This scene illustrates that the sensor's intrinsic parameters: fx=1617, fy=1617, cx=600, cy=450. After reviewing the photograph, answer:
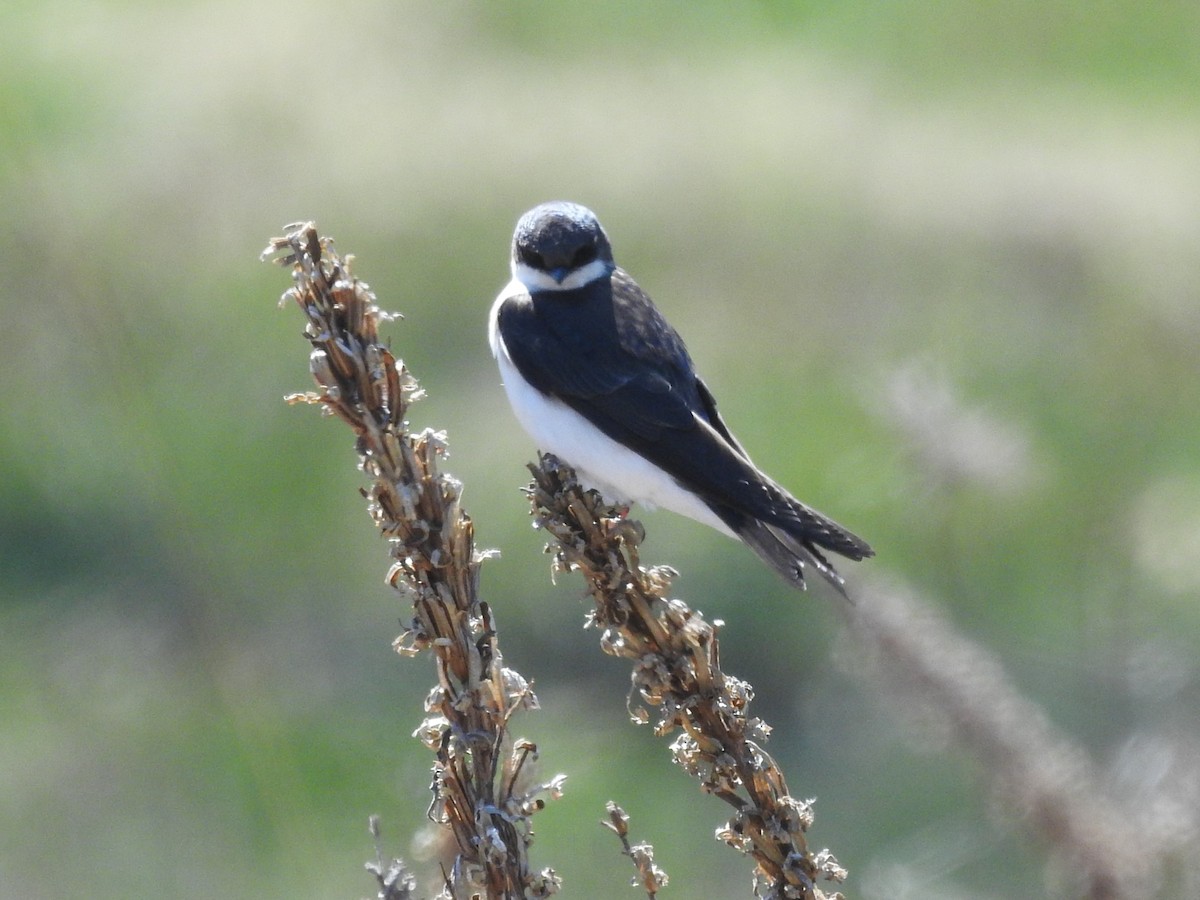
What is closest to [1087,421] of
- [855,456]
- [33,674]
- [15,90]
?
[855,456]

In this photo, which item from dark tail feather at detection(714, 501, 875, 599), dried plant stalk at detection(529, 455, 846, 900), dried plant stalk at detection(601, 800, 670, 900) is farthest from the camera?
dark tail feather at detection(714, 501, 875, 599)

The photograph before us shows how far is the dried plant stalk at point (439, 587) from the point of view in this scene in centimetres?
254

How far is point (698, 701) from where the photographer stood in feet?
9.16

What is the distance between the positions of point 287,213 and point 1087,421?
520 cm

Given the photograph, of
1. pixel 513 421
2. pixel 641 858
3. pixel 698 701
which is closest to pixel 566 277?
pixel 698 701

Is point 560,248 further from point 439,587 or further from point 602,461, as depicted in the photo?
point 439,587

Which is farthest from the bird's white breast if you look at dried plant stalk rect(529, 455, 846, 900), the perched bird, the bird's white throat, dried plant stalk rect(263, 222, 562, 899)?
dried plant stalk rect(263, 222, 562, 899)

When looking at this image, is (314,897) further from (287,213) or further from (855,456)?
(287,213)

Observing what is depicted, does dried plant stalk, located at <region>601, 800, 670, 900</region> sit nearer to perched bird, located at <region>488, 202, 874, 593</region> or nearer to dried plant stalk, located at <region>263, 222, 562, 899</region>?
dried plant stalk, located at <region>263, 222, 562, 899</region>

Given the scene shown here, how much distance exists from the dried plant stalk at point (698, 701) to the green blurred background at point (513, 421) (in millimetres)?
637

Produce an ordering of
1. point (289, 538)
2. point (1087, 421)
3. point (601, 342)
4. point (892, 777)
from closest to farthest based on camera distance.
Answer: point (601, 342)
point (892, 777)
point (289, 538)
point (1087, 421)

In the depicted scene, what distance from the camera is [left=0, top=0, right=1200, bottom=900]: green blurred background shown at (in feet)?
22.1

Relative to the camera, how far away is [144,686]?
7.86 metres

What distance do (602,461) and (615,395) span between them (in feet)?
0.96
